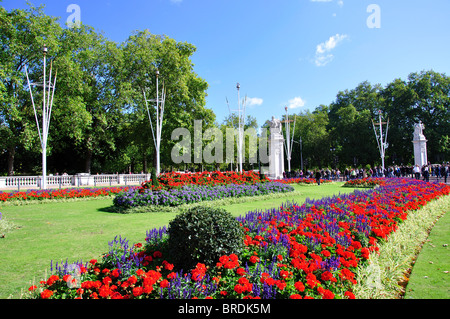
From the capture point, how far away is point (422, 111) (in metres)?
44.4

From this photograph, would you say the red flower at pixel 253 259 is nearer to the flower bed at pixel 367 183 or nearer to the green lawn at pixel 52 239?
the green lawn at pixel 52 239

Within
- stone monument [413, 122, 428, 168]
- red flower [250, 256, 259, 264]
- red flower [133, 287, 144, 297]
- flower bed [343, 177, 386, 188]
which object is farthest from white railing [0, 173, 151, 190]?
stone monument [413, 122, 428, 168]

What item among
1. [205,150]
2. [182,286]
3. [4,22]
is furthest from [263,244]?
[205,150]

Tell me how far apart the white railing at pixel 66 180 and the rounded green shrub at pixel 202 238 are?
21.2 m

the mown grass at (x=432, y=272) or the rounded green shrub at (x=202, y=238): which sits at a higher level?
the rounded green shrub at (x=202, y=238)

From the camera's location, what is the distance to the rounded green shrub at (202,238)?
12.1 feet

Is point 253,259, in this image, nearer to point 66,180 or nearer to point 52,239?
point 52,239

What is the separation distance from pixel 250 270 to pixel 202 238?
29.3 inches

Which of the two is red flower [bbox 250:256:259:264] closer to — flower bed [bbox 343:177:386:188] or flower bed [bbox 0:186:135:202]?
flower bed [bbox 0:186:135:202]

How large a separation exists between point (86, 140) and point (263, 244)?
30.1 meters

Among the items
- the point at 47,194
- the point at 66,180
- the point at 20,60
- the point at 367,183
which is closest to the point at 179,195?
the point at 47,194

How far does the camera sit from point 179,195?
1181 cm

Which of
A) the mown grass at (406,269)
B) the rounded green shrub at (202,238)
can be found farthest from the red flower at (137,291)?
the mown grass at (406,269)
